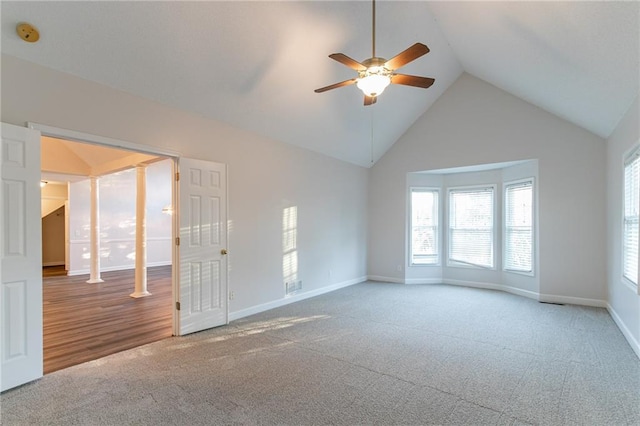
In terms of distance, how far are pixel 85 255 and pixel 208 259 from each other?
263 inches

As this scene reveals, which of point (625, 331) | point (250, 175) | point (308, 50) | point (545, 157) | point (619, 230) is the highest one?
point (308, 50)

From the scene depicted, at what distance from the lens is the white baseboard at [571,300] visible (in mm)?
5195

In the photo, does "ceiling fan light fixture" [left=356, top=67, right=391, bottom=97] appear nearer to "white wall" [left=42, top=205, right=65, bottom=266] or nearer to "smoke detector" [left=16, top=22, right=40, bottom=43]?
"smoke detector" [left=16, top=22, right=40, bottom=43]

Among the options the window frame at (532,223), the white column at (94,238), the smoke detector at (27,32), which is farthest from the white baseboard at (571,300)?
the white column at (94,238)

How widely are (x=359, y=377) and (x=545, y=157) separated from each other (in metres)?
5.04

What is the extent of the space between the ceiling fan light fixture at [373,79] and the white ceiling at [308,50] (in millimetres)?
1312

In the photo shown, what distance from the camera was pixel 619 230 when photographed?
429 centimetres

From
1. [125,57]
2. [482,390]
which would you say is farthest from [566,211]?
[125,57]

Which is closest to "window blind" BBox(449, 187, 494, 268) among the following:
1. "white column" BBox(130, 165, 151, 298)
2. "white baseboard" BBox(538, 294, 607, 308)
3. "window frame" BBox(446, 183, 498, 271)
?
"window frame" BBox(446, 183, 498, 271)

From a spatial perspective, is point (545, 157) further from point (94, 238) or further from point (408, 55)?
point (94, 238)

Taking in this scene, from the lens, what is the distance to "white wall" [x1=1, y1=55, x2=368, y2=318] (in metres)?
2.96

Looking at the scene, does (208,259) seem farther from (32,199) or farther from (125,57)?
(125,57)

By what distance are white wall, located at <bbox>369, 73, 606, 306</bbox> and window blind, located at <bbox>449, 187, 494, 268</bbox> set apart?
908 millimetres

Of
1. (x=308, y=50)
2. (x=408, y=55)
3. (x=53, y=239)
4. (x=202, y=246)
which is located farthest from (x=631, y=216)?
(x=53, y=239)
